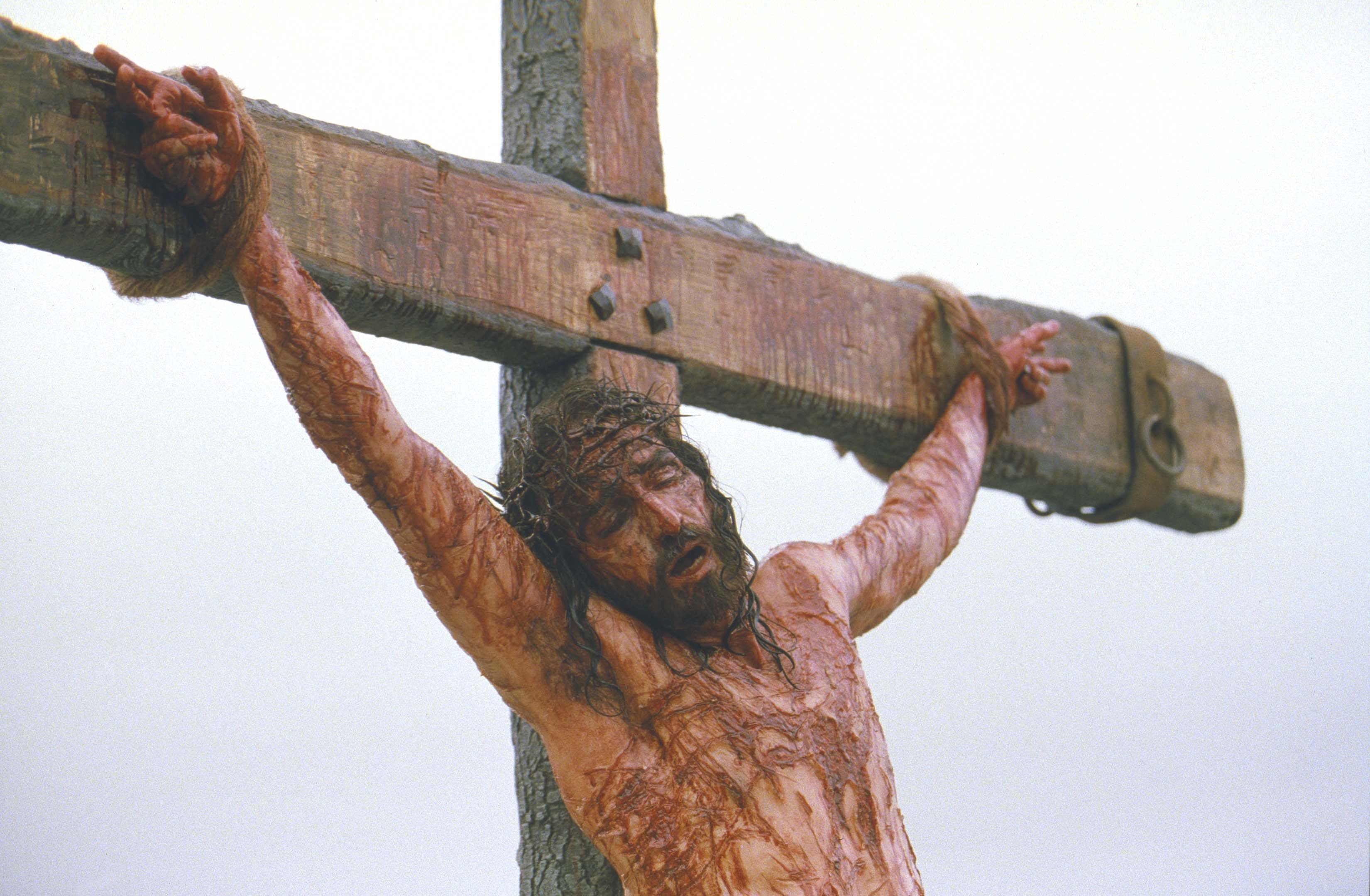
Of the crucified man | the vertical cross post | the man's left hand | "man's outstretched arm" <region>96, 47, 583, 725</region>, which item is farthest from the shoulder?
the man's left hand

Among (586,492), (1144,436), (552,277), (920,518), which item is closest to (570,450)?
(586,492)

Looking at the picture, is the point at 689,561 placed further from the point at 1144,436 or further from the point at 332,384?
the point at 1144,436

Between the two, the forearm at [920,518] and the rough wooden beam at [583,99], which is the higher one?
the rough wooden beam at [583,99]

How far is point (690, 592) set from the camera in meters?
2.20

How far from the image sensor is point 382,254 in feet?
7.32

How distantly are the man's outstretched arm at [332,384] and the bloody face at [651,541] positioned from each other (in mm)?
147

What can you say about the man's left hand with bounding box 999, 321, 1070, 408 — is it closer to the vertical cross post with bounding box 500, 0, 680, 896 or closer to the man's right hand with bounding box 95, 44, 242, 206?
the vertical cross post with bounding box 500, 0, 680, 896

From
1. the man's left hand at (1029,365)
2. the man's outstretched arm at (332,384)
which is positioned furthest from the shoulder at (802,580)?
the man's left hand at (1029,365)

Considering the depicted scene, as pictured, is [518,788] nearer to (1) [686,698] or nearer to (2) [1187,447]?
(1) [686,698]

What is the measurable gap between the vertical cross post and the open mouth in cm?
28

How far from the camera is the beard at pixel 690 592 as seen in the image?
2.18 m

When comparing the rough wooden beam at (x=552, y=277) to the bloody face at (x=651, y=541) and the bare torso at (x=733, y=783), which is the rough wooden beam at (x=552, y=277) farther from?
the bare torso at (x=733, y=783)

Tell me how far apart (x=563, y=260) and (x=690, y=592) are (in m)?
0.48

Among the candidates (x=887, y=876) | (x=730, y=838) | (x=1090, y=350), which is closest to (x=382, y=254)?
(x=730, y=838)
